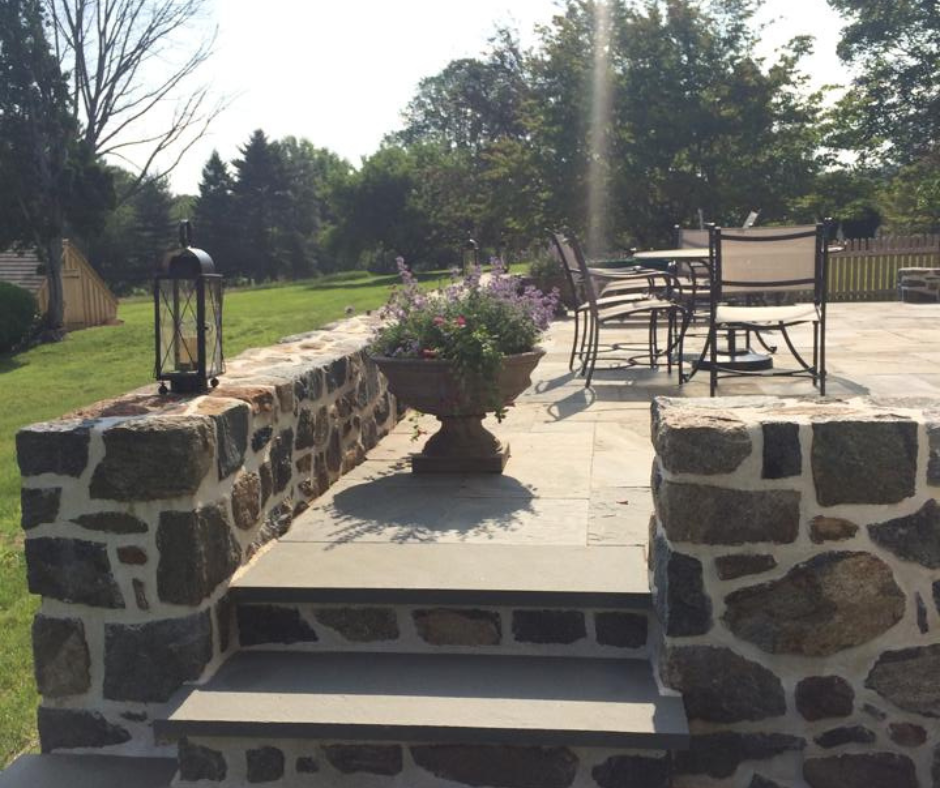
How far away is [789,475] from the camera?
252 centimetres

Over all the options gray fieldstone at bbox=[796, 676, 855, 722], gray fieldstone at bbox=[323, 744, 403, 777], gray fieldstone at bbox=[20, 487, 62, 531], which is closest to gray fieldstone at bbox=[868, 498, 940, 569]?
gray fieldstone at bbox=[796, 676, 855, 722]

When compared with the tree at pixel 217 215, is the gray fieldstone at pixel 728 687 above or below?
below

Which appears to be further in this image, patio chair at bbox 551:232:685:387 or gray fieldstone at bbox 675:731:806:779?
patio chair at bbox 551:232:685:387

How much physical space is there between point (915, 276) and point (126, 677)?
12.4m

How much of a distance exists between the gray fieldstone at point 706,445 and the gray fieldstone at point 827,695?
581mm

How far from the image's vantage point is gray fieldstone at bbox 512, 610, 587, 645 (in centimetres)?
283

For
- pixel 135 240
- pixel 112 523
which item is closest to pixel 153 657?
pixel 112 523

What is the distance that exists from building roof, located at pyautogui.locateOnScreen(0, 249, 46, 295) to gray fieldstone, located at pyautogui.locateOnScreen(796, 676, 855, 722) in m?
18.8

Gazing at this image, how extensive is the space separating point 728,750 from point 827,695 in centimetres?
29

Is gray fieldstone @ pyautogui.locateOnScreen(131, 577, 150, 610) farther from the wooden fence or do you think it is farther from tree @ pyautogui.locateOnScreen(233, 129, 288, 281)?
tree @ pyautogui.locateOnScreen(233, 129, 288, 281)

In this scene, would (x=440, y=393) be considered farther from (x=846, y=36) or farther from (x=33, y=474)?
(x=846, y=36)

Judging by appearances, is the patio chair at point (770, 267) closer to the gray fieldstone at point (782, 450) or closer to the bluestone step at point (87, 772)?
the gray fieldstone at point (782, 450)

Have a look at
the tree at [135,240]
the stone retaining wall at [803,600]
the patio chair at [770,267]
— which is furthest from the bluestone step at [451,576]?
the tree at [135,240]

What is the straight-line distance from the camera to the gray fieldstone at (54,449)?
8.95 ft
